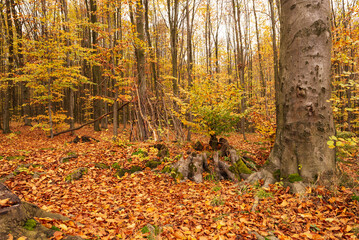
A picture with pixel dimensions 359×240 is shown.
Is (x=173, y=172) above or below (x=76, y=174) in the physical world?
below

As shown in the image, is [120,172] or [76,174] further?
[120,172]

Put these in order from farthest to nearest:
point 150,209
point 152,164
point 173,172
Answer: point 152,164
point 173,172
point 150,209

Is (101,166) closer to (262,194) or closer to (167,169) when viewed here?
(167,169)

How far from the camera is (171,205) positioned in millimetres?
3678

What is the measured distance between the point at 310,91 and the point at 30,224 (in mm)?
4942

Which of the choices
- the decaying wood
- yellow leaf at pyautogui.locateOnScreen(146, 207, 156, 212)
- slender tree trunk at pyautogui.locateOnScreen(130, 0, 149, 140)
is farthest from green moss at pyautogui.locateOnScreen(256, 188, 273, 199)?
slender tree trunk at pyautogui.locateOnScreen(130, 0, 149, 140)

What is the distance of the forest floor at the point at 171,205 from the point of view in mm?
2701

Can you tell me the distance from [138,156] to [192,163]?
1.76 meters

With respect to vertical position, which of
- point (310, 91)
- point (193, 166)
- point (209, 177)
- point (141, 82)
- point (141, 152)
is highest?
point (141, 82)

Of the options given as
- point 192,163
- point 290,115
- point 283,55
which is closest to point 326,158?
point 290,115

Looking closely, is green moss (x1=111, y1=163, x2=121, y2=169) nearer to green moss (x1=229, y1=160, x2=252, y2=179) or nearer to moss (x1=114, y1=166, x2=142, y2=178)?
moss (x1=114, y1=166, x2=142, y2=178)

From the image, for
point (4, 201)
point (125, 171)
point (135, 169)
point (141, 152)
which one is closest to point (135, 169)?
point (135, 169)

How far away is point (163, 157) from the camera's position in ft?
19.0

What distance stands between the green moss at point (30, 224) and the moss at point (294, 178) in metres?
4.36
